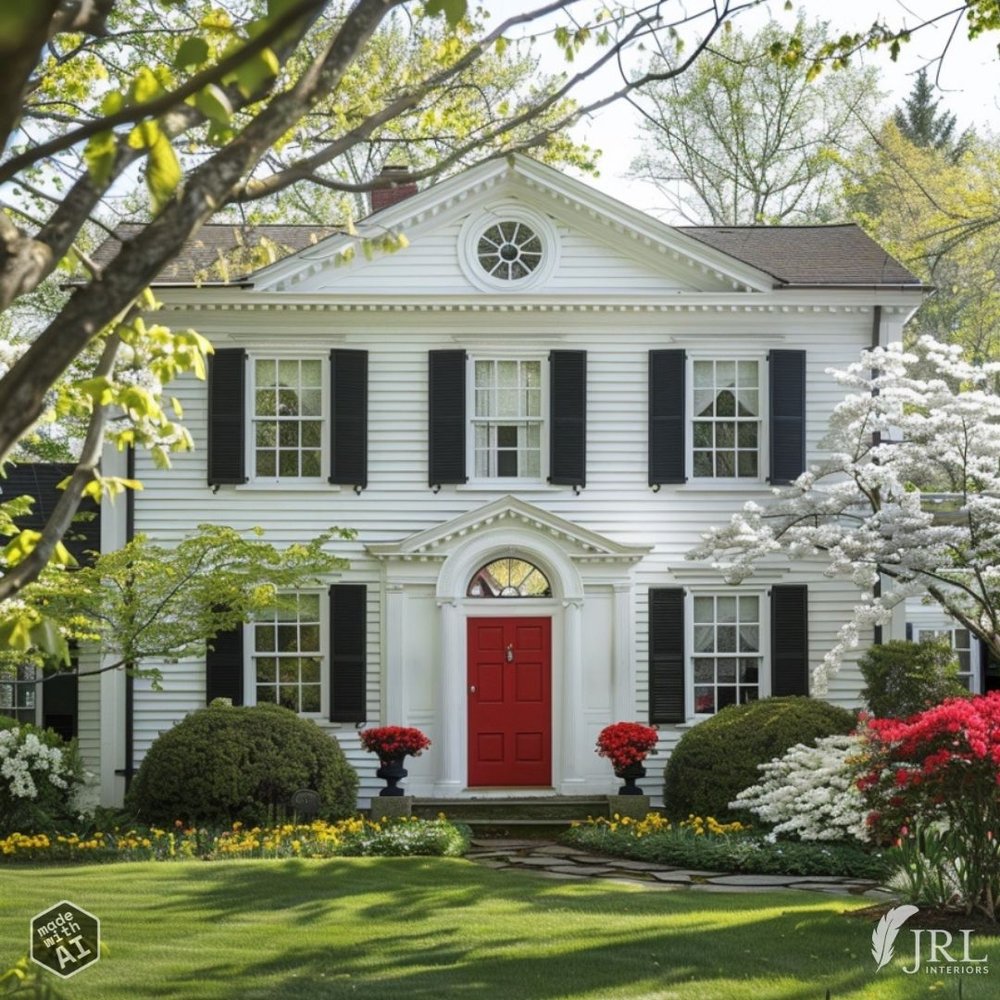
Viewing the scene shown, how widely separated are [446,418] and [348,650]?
291 cm

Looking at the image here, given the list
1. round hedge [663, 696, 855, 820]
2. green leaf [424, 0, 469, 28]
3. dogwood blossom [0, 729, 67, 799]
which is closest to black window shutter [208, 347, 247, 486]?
dogwood blossom [0, 729, 67, 799]

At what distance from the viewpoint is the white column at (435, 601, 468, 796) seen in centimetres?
1766

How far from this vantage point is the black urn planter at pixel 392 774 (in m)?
16.6

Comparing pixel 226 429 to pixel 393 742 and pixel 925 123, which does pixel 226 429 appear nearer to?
pixel 393 742

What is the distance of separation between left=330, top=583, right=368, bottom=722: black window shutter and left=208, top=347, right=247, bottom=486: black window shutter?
1.81m

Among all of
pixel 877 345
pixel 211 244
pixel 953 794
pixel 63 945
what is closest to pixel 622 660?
pixel 877 345

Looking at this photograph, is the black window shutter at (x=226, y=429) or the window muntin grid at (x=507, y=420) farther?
the window muntin grid at (x=507, y=420)

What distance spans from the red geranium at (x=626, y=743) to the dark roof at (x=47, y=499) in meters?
6.23

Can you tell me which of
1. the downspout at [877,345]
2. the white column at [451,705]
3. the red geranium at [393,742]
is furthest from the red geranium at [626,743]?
the downspout at [877,345]

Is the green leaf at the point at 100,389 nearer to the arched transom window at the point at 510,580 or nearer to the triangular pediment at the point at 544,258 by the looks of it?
the triangular pediment at the point at 544,258

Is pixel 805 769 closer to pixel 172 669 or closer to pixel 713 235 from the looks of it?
pixel 172 669

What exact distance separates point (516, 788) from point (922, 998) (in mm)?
10260

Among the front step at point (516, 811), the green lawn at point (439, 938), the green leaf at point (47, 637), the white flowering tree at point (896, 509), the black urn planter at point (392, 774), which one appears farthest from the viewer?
the front step at point (516, 811)

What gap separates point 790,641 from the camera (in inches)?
710
